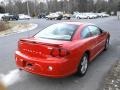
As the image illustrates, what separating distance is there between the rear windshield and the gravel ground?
1524 mm

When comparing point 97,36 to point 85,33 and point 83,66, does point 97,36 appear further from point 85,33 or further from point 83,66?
point 83,66

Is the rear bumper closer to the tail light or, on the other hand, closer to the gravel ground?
the tail light

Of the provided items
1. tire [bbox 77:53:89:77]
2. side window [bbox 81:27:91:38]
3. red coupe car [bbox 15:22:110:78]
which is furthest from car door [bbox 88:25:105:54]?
tire [bbox 77:53:89:77]

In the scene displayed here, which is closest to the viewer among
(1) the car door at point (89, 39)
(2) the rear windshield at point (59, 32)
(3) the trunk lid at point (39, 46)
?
(3) the trunk lid at point (39, 46)

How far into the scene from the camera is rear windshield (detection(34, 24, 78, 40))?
679 centimetres

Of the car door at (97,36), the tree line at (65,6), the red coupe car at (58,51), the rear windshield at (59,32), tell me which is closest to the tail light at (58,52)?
the red coupe car at (58,51)

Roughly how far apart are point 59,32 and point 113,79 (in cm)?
201

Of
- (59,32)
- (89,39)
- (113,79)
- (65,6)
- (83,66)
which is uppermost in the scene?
(65,6)

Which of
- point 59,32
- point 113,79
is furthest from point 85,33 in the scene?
point 113,79

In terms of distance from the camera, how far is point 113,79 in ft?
21.3

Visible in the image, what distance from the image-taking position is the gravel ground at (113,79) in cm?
594

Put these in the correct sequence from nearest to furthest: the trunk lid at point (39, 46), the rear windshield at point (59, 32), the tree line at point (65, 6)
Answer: the trunk lid at point (39, 46)
the rear windshield at point (59, 32)
the tree line at point (65, 6)

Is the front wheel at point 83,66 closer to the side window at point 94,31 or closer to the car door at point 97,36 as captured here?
the car door at point 97,36

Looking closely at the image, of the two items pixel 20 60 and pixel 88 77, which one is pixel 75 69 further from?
pixel 20 60
